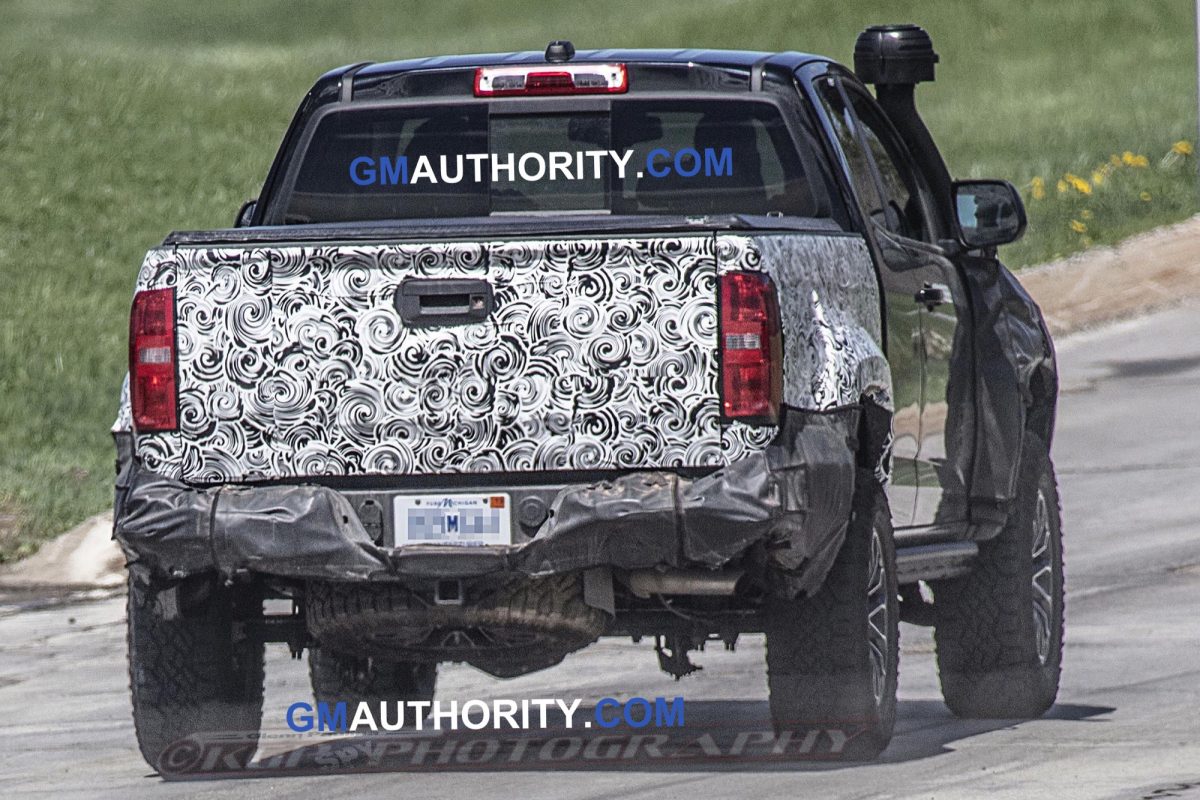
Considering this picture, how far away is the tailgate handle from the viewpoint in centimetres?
728

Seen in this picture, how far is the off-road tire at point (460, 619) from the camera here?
7.43 m

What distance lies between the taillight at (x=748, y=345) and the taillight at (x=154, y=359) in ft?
4.97

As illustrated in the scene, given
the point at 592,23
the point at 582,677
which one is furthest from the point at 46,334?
the point at 592,23

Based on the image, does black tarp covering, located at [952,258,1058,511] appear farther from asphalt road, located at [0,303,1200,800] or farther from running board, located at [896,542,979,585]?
asphalt road, located at [0,303,1200,800]

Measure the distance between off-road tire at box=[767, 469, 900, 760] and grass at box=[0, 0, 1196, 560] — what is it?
8.94 meters

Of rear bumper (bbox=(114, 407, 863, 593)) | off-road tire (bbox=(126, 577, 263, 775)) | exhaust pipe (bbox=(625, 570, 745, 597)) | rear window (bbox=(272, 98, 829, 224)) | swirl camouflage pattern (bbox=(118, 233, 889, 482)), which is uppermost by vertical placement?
rear window (bbox=(272, 98, 829, 224))

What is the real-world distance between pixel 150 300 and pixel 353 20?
147 ft

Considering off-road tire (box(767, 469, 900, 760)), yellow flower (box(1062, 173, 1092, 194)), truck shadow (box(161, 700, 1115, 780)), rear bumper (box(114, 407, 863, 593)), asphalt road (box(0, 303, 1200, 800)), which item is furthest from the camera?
yellow flower (box(1062, 173, 1092, 194))

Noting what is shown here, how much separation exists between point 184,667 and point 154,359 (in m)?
0.98

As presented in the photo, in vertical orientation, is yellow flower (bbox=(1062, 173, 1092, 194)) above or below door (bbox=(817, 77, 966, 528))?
→ below

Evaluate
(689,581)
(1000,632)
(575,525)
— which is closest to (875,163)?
(1000,632)

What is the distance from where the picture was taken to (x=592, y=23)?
48281 millimetres

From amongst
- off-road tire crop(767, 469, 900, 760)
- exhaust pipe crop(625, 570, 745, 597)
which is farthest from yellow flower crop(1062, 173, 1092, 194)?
exhaust pipe crop(625, 570, 745, 597)

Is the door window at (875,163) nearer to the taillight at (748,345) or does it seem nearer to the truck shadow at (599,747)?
the taillight at (748,345)
